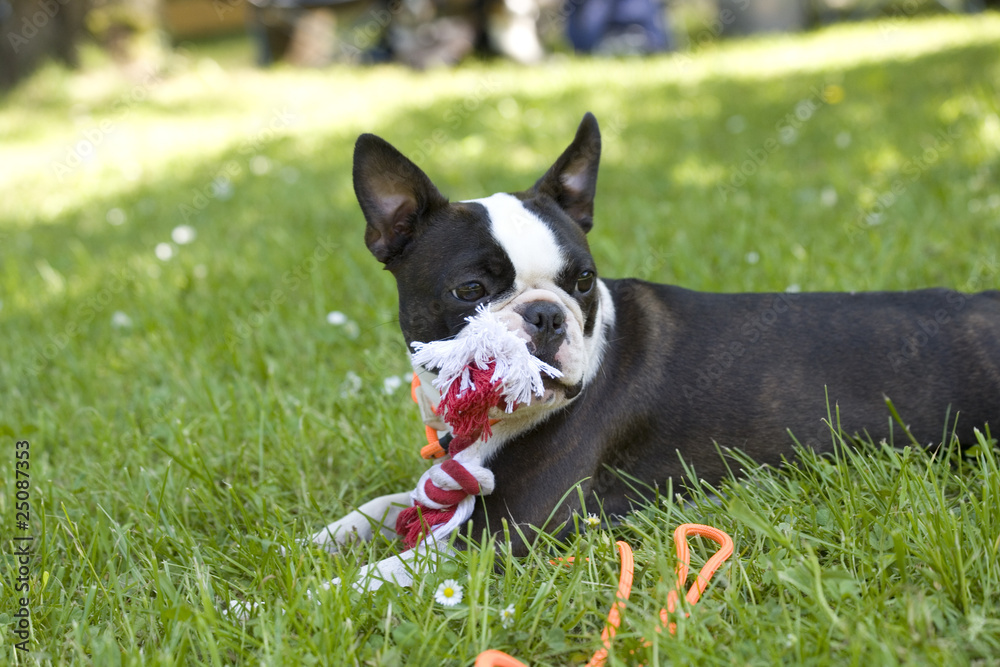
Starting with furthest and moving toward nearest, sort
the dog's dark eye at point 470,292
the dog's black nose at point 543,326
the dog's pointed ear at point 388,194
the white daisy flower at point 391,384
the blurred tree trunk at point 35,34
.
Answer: the blurred tree trunk at point 35,34 < the white daisy flower at point 391,384 < the dog's pointed ear at point 388,194 < the dog's dark eye at point 470,292 < the dog's black nose at point 543,326

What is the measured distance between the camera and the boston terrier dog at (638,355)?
2404 mm

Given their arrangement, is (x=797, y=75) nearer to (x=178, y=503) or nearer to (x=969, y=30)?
(x=969, y=30)

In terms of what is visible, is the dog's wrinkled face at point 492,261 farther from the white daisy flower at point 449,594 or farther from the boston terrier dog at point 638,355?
the white daisy flower at point 449,594

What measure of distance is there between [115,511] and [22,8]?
37.3ft

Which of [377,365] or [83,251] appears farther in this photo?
[83,251]

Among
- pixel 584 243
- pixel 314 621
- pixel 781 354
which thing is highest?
pixel 584 243

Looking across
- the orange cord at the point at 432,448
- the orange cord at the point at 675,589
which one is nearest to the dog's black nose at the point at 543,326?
the orange cord at the point at 675,589

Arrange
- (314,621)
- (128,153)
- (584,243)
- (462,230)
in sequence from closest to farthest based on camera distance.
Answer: (314,621), (462,230), (584,243), (128,153)

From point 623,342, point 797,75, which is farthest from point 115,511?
point 797,75

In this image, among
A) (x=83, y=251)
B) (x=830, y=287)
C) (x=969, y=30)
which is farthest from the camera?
(x=969, y=30)

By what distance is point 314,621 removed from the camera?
1.96 m

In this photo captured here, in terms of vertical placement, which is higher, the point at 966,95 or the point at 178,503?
the point at 966,95

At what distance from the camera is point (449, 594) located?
2.05 meters

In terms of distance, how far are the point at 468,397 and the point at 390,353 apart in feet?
5.48
